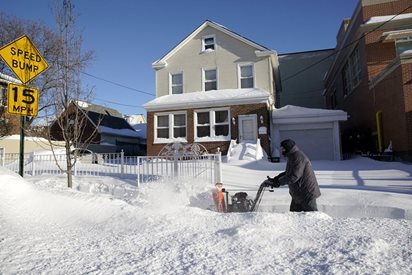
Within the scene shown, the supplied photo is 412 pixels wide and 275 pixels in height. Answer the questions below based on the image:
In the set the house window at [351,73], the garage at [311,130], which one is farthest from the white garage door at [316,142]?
the house window at [351,73]

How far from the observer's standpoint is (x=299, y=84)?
1348 inches

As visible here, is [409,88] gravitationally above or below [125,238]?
above

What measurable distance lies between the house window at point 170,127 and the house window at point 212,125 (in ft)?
3.01

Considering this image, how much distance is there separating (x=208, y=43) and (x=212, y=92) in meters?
3.37

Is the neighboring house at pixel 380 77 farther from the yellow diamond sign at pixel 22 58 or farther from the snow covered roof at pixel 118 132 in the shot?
the snow covered roof at pixel 118 132

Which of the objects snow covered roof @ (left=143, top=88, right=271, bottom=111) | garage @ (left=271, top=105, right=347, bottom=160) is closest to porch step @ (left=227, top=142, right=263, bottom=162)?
garage @ (left=271, top=105, right=347, bottom=160)

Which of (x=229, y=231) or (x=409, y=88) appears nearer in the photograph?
(x=229, y=231)

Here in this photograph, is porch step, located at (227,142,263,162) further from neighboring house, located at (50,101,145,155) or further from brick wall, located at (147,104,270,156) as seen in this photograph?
neighboring house, located at (50,101,145,155)

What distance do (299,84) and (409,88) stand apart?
73.5 feet

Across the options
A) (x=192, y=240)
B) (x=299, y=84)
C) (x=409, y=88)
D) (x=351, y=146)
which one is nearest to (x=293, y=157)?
(x=192, y=240)

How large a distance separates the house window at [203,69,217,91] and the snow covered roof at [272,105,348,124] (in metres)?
4.06

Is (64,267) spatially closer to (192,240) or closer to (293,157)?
(192,240)


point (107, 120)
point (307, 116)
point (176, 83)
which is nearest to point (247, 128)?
point (307, 116)

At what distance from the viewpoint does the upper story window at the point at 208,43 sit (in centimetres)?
1930
